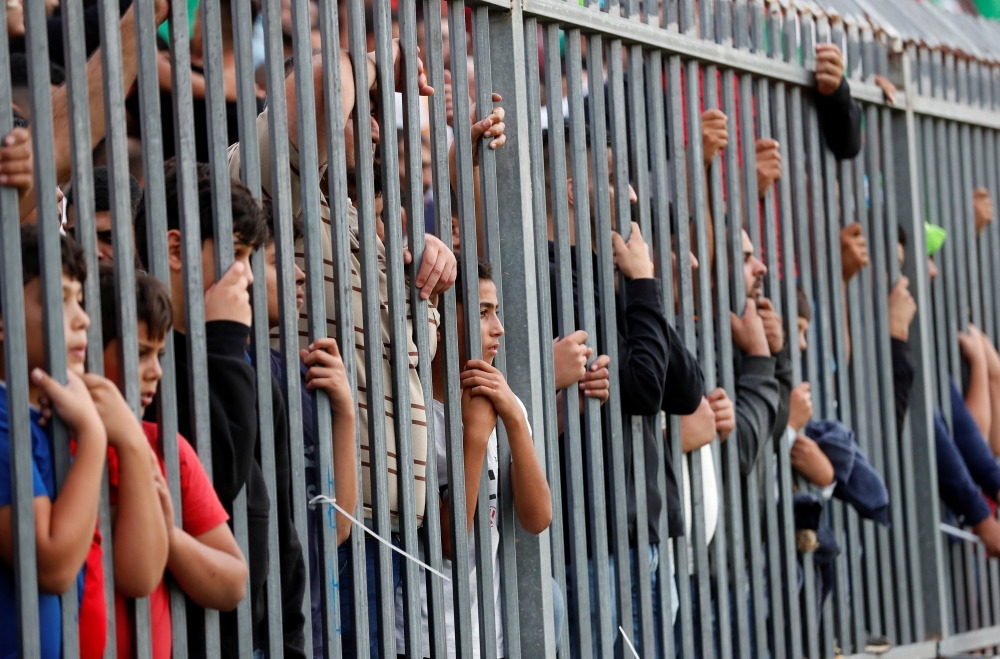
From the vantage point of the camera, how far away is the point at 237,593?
254 centimetres

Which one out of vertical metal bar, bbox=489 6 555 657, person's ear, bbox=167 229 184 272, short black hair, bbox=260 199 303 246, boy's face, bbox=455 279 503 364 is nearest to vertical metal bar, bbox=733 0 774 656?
vertical metal bar, bbox=489 6 555 657

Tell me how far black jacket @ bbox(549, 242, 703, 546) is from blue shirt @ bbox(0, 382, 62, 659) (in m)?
1.77

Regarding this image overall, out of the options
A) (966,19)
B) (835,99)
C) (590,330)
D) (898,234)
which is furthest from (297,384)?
(966,19)

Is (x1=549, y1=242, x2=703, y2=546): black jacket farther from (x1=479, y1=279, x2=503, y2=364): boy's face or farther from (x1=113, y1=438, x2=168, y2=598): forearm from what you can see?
(x1=113, y1=438, x2=168, y2=598): forearm

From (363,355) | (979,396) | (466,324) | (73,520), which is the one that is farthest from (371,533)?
(979,396)

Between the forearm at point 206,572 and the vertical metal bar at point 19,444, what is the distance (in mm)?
294

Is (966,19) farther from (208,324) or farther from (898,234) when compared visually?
(208,324)

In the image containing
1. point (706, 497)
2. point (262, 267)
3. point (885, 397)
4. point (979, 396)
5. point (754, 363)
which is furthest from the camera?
point (979, 396)

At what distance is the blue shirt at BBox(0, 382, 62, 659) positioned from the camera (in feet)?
7.52

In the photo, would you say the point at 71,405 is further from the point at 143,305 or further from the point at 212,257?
the point at 212,257

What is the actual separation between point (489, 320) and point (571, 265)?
0.47m

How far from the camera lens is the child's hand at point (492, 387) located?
3.29 m

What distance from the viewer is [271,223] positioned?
2967 millimetres

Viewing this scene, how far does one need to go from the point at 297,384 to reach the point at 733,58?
7.30ft
